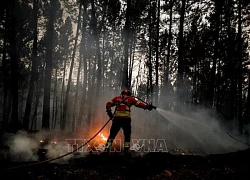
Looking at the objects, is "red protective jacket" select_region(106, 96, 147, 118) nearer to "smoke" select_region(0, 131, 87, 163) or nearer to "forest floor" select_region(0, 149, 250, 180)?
"forest floor" select_region(0, 149, 250, 180)

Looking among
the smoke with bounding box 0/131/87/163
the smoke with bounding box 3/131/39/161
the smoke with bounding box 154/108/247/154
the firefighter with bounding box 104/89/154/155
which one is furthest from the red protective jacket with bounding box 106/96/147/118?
the smoke with bounding box 154/108/247/154

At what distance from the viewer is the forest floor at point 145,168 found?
167 inches

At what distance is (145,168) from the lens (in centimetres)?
498

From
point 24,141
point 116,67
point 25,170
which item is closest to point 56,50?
point 116,67

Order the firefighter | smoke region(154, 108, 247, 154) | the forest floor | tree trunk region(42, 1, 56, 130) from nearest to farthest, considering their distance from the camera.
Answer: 1. the forest floor
2. the firefighter
3. tree trunk region(42, 1, 56, 130)
4. smoke region(154, 108, 247, 154)

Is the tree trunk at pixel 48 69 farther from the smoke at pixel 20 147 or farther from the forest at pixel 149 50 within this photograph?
the smoke at pixel 20 147

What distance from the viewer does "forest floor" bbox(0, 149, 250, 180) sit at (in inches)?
167

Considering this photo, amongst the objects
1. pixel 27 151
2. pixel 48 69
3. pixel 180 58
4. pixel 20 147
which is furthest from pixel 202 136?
pixel 20 147

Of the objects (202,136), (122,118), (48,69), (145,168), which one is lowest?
(202,136)

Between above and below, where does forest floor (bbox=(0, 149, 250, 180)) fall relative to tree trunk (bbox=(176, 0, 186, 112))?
below

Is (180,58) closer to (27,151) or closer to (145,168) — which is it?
(145,168)

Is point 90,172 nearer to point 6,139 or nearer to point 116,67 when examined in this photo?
point 6,139

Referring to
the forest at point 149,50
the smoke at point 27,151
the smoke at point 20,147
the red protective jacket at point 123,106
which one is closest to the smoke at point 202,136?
the forest at point 149,50

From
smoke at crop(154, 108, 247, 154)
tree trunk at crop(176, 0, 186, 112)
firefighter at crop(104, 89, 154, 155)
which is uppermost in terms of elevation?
tree trunk at crop(176, 0, 186, 112)
